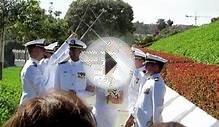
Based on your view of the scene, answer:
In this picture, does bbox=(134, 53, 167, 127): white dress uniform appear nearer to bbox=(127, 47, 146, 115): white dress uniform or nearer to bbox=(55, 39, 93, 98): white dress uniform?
bbox=(55, 39, 93, 98): white dress uniform

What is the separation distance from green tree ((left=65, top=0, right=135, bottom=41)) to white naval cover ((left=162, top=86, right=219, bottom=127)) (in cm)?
3907

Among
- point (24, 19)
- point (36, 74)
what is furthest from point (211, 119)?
point (24, 19)

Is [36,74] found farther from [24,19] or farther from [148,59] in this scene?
[24,19]

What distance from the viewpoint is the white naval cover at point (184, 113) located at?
920cm

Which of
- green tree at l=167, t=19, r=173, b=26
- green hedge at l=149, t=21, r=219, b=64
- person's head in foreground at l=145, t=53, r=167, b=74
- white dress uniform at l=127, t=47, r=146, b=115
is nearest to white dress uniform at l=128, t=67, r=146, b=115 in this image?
white dress uniform at l=127, t=47, r=146, b=115

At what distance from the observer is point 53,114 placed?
7.11 ft

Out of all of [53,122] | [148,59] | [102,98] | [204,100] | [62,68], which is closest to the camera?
[53,122]

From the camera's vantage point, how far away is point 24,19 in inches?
1109

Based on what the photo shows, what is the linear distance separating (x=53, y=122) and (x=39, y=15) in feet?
88.6

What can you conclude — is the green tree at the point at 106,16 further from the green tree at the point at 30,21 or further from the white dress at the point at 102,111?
the white dress at the point at 102,111

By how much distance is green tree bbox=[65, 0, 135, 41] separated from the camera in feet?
179

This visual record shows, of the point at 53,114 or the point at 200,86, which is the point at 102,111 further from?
the point at 53,114

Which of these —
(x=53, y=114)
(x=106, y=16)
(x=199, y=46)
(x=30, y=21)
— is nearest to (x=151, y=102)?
(x=53, y=114)

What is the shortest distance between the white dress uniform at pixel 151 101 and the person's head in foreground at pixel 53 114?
4.35m
